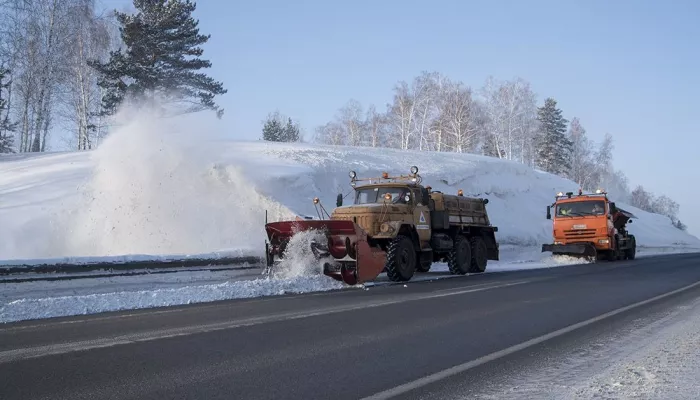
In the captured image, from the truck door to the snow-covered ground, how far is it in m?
3.54

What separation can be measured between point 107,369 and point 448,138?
55.5 meters

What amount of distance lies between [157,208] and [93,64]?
17783mm

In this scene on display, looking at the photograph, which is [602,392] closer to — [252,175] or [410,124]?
[252,175]

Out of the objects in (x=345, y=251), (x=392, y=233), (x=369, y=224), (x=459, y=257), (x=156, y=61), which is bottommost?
(x=459, y=257)

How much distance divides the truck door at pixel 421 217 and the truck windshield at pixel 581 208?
1036cm

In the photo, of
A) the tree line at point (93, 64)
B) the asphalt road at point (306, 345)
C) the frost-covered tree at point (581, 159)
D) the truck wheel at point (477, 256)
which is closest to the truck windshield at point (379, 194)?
the truck wheel at point (477, 256)

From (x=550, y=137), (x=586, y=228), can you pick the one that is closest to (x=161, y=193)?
(x=586, y=228)

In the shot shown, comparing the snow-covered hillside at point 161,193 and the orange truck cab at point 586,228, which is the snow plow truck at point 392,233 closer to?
the snow-covered hillside at point 161,193

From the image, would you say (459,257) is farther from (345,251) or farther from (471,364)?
(471,364)

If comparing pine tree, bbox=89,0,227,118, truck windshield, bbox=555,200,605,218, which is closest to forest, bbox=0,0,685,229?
pine tree, bbox=89,0,227,118

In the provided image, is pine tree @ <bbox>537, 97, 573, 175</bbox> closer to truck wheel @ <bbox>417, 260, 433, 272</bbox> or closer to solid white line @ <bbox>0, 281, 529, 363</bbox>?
truck wheel @ <bbox>417, 260, 433, 272</bbox>

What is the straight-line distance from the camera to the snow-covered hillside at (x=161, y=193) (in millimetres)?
17734

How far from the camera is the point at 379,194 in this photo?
15234 millimetres

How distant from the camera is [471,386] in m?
4.96
